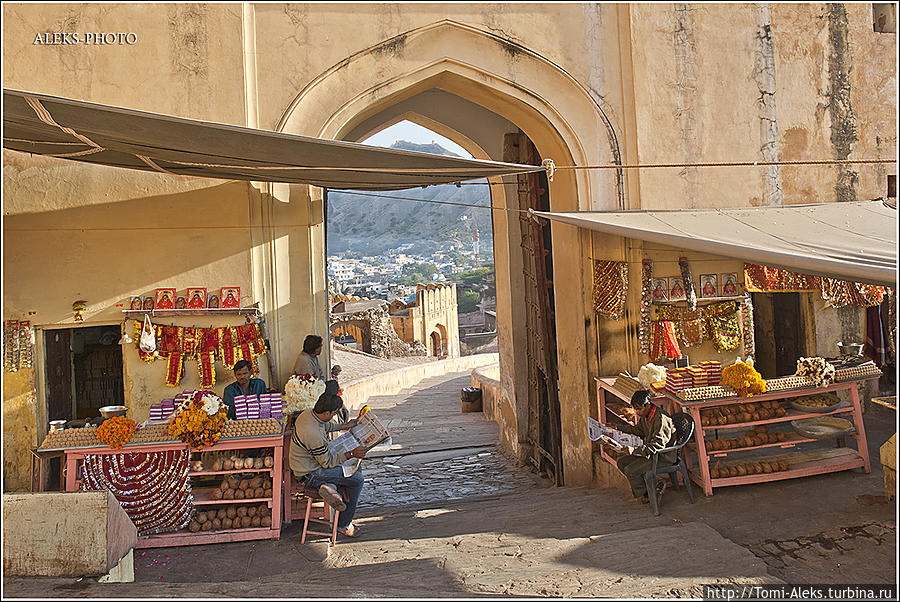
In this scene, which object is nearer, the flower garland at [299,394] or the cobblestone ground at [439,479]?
the flower garland at [299,394]

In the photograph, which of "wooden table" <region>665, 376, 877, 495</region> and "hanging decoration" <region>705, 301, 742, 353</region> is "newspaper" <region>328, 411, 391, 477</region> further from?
"hanging decoration" <region>705, 301, 742, 353</region>

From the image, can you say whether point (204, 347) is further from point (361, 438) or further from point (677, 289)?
point (677, 289)

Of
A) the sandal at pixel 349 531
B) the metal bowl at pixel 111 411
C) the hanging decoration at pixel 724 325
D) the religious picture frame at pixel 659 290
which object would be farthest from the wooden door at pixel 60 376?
the hanging decoration at pixel 724 325

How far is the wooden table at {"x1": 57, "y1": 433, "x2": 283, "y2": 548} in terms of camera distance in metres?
5.38

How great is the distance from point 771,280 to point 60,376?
854cm

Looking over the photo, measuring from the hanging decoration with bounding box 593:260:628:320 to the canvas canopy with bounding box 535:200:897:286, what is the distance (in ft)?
2.03

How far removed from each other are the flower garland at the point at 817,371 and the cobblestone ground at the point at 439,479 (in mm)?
3694

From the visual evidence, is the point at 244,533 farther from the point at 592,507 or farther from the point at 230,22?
the point at 230,22

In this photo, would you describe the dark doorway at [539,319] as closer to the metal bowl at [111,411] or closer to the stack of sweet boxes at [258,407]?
the stack of sweet boxes at [258,407]

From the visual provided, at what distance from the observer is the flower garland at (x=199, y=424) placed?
5.46 m

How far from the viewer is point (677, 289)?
721 cm

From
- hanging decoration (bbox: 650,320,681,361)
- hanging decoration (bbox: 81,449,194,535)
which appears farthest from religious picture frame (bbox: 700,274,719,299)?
hanging decoration (bbox: 81,449,194,535)

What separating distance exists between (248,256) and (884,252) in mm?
5389

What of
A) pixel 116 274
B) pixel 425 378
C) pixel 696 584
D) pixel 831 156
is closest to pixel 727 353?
pixel 831 156
